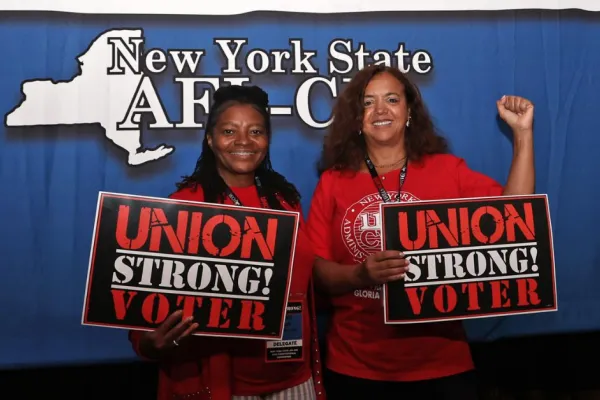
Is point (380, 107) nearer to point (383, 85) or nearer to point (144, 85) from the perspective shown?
point (383, 85)

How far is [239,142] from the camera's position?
1.74 metres

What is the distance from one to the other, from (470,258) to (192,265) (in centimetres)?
75

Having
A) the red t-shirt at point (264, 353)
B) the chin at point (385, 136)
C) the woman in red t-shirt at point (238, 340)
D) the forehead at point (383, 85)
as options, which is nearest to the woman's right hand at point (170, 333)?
the woman in red t-shirt at point (238, 340)

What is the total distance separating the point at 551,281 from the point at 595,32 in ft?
3.36

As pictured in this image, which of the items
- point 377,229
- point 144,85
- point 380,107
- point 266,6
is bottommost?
point 377,229

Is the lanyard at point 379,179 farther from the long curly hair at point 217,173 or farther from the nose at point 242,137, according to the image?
the nose at point 242,137

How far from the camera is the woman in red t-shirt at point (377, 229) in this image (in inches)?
65.1

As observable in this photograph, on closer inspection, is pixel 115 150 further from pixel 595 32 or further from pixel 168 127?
pixel 595 32

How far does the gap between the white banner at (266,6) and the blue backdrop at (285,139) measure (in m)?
0.03

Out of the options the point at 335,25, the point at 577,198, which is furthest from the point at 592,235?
the point at 335,25

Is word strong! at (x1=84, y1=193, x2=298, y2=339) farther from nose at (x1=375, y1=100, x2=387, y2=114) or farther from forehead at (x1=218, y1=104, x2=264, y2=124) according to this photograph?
nose at (x1=375, y1=100, x2=387, y2=114)

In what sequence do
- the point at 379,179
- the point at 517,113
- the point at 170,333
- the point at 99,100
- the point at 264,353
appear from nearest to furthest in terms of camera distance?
the point at 170,333
the point at 264,353
the point at 379,179
the point at 99,100
the point at 517,113

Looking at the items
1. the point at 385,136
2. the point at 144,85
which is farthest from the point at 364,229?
the point at 144,85

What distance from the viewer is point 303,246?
68.3 inches
